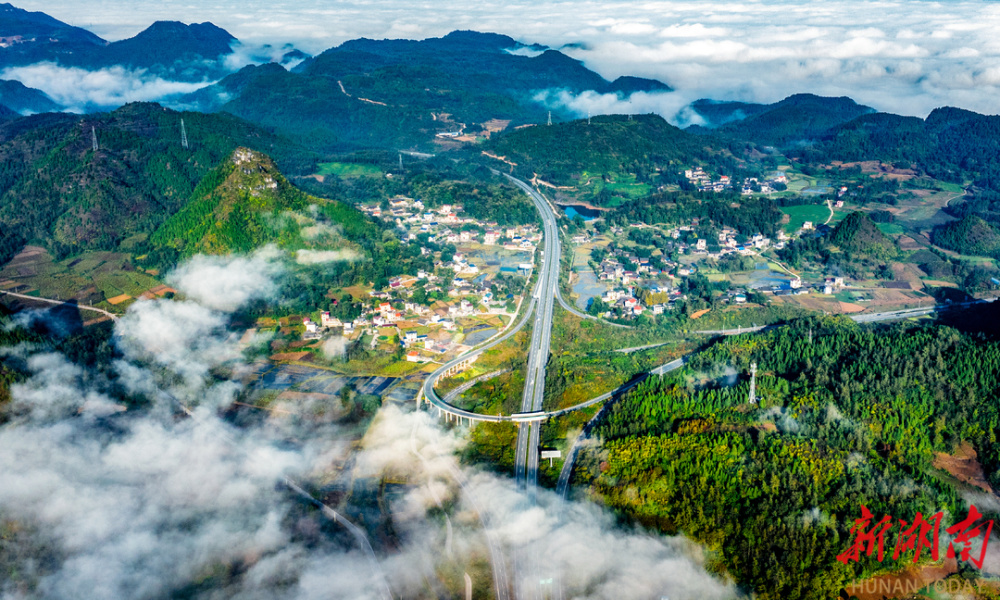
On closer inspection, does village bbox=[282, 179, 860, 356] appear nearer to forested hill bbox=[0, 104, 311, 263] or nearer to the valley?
the valley

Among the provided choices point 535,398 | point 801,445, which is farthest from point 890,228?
point 535,398

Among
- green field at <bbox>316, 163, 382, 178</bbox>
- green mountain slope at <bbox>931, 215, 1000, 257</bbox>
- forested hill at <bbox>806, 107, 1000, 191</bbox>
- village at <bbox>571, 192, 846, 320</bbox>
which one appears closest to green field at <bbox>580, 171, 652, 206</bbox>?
village at <bbox>571, 192, 846, 320</bbox>

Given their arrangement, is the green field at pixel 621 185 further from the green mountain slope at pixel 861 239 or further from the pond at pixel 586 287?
the pond at pixel 586 287

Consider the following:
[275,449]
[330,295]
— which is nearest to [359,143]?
[330,295]

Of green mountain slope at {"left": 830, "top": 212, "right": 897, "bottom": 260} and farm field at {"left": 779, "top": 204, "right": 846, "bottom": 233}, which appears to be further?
farm field at {"left": 779, "top": 204, "right": 846, "bottom": 233}

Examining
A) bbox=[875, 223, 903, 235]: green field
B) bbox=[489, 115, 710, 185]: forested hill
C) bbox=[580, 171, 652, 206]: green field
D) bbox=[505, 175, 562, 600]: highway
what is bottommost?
bbox=[505, 175, 562, 600]: highway

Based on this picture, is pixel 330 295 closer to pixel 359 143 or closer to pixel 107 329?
pixel 107 329

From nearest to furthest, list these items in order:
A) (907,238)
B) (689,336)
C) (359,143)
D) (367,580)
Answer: (367,580)
(689,336)
(907,238)
(359,143)
